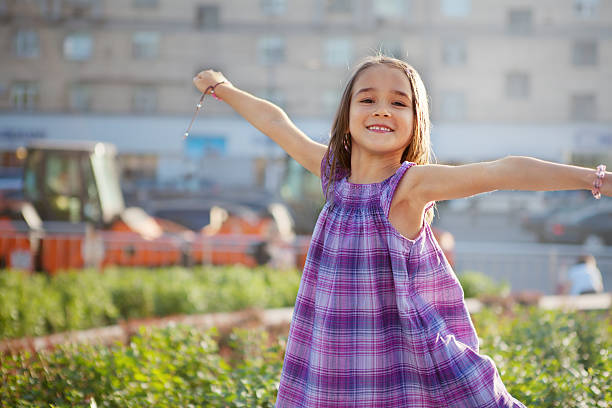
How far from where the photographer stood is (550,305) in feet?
23.2

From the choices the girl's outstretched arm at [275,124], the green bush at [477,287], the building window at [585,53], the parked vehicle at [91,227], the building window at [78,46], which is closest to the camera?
the girl's outstretched arm at [275,124]

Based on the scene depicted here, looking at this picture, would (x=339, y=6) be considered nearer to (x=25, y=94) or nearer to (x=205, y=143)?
(x=205, y=143)

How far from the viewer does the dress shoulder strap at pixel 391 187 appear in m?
2.16

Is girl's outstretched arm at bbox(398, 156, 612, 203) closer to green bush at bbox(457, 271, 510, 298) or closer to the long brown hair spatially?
the long brown hair

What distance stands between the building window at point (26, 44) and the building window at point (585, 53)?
25521 mm

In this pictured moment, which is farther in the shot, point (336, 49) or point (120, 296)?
point (336, 49)

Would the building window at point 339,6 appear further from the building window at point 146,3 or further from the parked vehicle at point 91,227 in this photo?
the parked vehicle at point 91,227

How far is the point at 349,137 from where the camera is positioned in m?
2.49

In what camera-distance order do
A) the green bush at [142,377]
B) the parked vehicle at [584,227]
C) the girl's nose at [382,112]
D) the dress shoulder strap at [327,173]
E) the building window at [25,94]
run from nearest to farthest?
the girl's nose at [382,112]
the dress shoulder strap at [327,173]
the green bush at [142,377]
the parked vehicle at [584,227]
the building window at [25,94]

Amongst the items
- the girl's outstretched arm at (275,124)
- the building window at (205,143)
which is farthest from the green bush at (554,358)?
the building window at (205,143)

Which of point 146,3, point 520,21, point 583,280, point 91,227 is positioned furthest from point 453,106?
point 583,280

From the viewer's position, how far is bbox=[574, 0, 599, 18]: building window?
3369 cm

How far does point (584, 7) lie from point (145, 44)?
20856 mm

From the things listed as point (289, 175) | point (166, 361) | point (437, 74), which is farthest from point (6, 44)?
point (166, 361)
